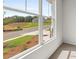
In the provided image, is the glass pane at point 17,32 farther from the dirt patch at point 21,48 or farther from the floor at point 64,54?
the floor at point 64,54

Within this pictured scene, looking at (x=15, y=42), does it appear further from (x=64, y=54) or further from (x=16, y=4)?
(x=64, y=54)

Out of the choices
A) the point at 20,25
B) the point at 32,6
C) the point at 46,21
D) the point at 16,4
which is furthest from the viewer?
the point at 46,21

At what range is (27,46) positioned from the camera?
333 cm

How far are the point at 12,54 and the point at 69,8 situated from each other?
21.1 ft

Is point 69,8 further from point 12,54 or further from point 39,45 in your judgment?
point 12,54

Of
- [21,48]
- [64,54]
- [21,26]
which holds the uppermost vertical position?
[21,26]

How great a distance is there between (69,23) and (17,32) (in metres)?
6.14

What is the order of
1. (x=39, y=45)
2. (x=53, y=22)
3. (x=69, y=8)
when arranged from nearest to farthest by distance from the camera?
(x=39, y=45) → (x=53, y=22) → (x=69, y=8)

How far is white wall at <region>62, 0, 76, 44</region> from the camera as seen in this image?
27.5 feet

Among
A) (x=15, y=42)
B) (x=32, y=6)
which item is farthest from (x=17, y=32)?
(x=32, y=6)

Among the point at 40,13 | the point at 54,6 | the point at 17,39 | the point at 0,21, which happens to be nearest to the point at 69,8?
the point at 54,6

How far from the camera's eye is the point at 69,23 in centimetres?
852

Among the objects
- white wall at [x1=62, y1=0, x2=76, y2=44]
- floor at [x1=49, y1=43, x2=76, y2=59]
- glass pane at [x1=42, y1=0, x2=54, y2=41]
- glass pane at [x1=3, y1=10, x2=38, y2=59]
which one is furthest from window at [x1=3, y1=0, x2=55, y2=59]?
white wall at [x1=62, y1=0, x2=76, y2=44]

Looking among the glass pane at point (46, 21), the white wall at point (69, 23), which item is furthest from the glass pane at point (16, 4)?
the white wall at point (69, 23)
